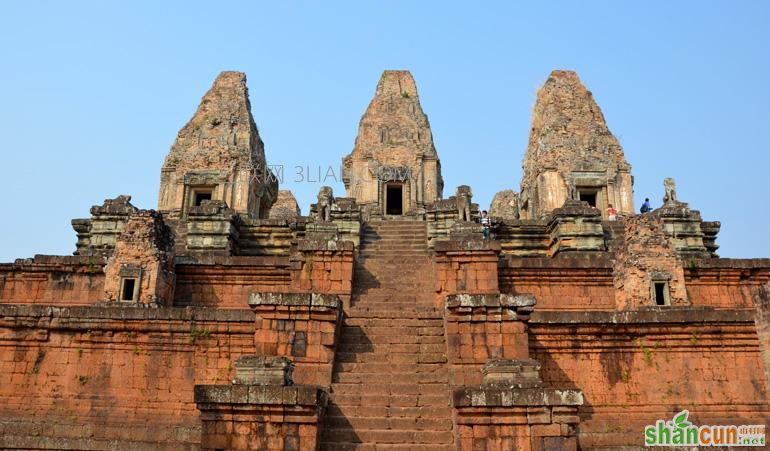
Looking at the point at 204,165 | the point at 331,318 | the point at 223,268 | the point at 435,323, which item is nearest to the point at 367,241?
the point at 223,268

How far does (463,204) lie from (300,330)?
9275mm

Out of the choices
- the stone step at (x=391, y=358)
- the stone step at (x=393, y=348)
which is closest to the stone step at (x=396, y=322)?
the stone step at (x=393, y=348)

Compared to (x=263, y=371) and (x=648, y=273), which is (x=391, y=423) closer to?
(x=263, y=371)

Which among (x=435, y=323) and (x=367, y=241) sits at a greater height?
(x=367, y=241)

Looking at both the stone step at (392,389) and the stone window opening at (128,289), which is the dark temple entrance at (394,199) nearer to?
the stone window opening at (128,289)

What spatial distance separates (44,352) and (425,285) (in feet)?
20.0

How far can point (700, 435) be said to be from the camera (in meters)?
8.38

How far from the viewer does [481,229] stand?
51.3 feet

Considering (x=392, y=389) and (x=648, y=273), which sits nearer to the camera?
(x=392, y=389)

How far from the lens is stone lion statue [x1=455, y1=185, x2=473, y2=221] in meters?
16.8

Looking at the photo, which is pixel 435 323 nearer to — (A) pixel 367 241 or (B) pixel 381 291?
(B) pixel 381 291

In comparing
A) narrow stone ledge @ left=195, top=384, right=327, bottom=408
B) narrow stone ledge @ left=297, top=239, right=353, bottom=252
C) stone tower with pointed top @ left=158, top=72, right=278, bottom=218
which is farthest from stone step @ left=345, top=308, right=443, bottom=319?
stone tower with pointed top @ left=158, top=72, right=278, bottom=218

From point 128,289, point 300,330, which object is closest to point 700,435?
point 300,330

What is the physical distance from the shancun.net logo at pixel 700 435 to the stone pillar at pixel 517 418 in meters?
2.19
